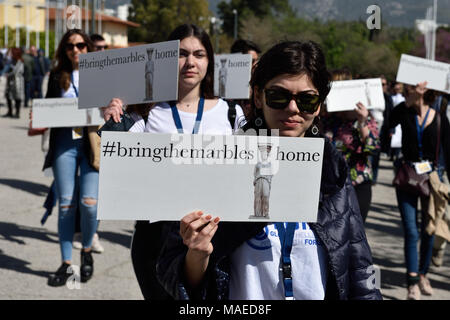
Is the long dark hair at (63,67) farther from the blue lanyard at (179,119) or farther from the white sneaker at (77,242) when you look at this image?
the blue lanyard at (179,119)

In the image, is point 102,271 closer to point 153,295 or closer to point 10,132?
point 153,295

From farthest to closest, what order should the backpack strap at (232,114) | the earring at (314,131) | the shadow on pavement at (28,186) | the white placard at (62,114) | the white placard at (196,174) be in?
the shadow on pavement at (28,186)
the white placard at (62,114)
the backpack strap at (232,114)
the earring at (314,131)
the white placard at (196,174)

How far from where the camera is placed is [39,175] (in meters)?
11.6

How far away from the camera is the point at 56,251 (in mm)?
7141

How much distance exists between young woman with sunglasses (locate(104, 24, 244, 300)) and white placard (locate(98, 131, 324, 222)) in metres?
1.40

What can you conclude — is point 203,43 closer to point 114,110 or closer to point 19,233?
point 114,110

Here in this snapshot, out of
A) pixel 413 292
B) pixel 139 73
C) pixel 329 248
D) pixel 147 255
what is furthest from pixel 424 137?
pixel 329 248

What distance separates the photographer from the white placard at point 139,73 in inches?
136

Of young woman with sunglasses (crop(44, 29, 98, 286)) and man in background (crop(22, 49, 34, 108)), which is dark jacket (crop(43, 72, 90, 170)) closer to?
young woman with sunglasses (crop(44, 29, 98, 286))

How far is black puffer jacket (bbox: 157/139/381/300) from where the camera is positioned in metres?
2.22

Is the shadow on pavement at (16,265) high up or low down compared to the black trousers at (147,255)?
down

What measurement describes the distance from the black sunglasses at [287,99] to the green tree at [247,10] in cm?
8665
